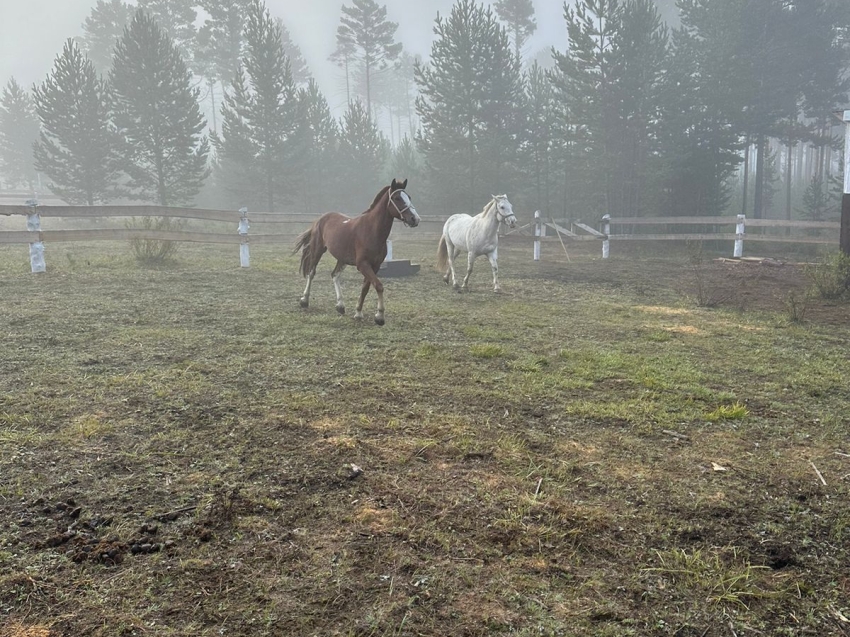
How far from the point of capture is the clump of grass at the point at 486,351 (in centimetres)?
540

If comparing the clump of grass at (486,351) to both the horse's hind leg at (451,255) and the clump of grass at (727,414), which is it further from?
the horse's hind leg at (451,255)

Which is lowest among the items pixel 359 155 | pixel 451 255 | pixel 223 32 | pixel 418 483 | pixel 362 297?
pixel 418 483

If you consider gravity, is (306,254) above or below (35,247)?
below

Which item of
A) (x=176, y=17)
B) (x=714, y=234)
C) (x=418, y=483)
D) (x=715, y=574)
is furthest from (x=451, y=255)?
(x=176, y=17)

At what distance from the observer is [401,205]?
262 inches

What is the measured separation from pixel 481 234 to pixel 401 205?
355 centimetres

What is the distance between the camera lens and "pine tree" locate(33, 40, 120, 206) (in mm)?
25328

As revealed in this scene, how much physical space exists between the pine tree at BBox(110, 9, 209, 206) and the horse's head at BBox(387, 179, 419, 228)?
2284 centimetres

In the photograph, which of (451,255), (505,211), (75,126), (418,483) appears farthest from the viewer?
(75,126)

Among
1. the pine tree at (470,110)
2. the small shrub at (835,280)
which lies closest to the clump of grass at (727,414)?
the small shrub at (835,280)

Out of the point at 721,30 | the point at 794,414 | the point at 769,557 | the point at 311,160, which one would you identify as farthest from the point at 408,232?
the point at 769,557

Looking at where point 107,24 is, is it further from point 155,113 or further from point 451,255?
point 451,255

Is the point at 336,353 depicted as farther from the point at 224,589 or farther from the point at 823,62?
the point at 823,62

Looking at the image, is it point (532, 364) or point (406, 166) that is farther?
point (406, 166)
